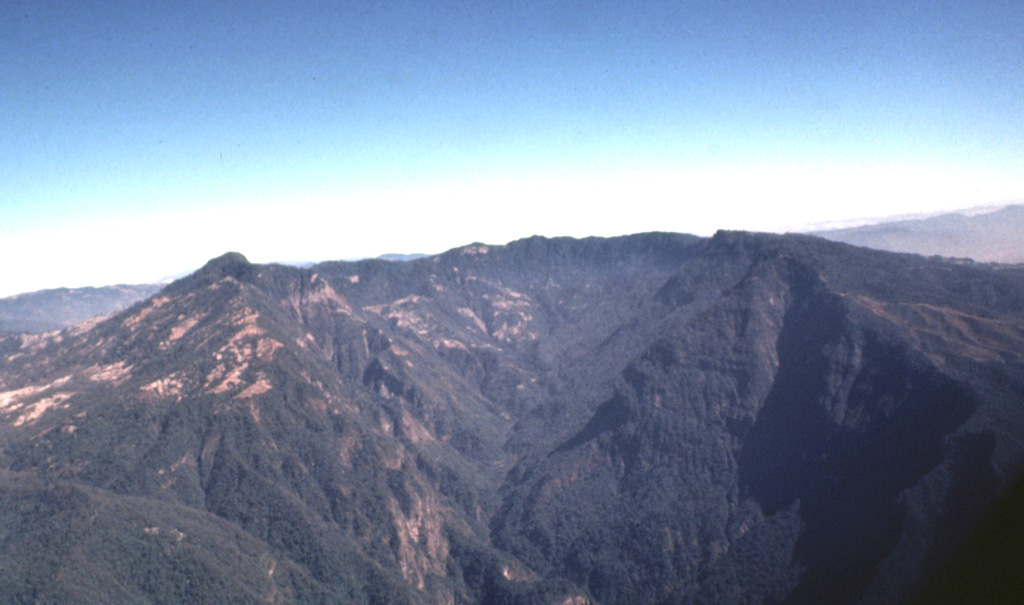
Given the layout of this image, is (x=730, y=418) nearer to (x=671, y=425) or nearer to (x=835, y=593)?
(x=671, y=425)

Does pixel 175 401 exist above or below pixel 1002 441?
above

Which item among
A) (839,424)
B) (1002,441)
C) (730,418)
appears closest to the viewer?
(1002,441)

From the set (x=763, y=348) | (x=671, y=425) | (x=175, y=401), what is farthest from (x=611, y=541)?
(x=175, y=401)

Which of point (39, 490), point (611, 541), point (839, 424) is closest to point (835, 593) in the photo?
point (839, 424)

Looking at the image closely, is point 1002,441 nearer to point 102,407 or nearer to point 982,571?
point 982,571

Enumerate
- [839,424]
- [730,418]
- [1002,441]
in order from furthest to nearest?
[730,418], [839,424], [1002,441]

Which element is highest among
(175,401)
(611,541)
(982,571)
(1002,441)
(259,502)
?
(982,571)

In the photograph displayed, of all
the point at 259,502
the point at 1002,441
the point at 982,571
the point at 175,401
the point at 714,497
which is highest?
the point at 982,571

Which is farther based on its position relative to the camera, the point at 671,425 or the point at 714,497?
the point at 671,425

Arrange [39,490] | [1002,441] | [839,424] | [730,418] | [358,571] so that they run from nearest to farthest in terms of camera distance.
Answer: [1002,441] < [39,490] < [358,571] < [839,424] < [730,418]
